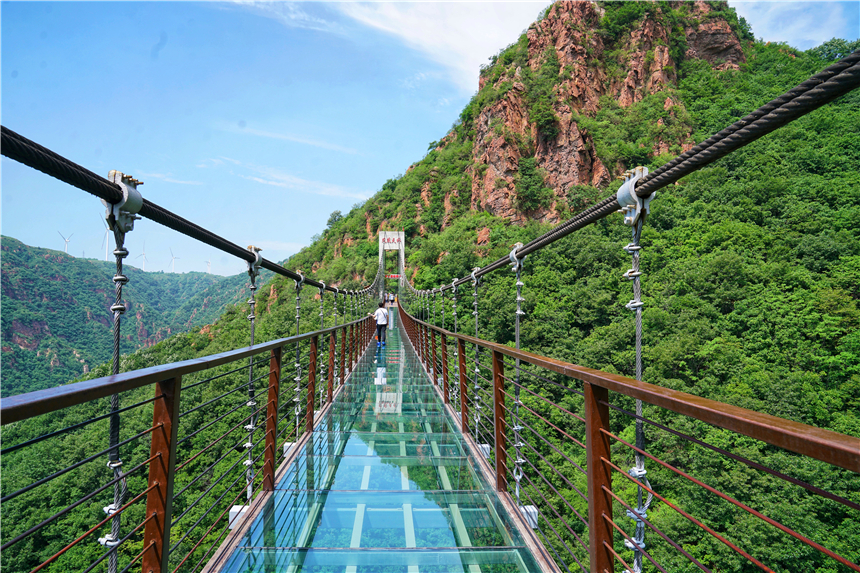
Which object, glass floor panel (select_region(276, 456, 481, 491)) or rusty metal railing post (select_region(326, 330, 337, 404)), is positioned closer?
glass floor panel (select_region(276, 456, 481, 491))

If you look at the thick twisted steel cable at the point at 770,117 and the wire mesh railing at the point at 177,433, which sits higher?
the thick twisted steel cable at the point at 770,117

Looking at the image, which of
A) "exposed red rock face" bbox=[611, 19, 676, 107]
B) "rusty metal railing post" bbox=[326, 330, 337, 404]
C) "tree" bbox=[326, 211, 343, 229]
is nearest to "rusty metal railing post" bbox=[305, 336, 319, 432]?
"rusty metal railing post" bbox=[326, 330, 337, 404]

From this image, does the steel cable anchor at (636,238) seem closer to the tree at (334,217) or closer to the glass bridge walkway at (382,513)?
the glass bridge walkway at (382,513)

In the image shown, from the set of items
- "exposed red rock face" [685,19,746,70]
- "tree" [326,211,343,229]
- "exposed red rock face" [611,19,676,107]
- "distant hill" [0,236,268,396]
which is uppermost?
"exposed red rock face" [685,19,746,70]

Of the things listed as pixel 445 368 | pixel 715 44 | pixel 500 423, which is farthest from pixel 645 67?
pixel 500 423

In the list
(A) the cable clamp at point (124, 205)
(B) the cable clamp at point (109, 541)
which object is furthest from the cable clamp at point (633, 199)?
(B) the cable clamp at point (109, 541)

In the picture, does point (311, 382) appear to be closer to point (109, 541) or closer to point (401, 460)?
point (401, 460)

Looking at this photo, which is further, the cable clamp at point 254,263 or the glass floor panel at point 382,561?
the cable clamp at point 254,263

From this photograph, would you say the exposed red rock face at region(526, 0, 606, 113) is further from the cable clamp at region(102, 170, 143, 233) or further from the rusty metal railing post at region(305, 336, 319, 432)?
the cable clamp at region(102, 170, 143, 233)

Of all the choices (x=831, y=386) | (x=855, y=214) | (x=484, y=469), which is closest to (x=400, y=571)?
(x=484, y=469)
